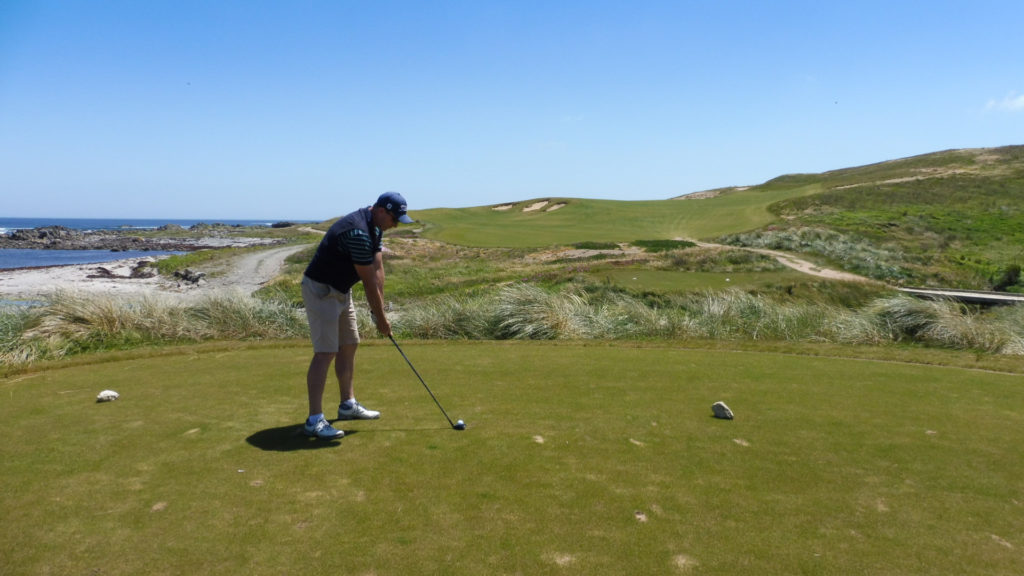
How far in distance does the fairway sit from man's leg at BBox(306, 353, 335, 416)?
347 millimetres

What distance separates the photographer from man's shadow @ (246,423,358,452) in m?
4.67

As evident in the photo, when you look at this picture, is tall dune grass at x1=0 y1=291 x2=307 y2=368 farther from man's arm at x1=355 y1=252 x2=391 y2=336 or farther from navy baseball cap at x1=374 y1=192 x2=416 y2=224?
navy baseball cap at x1=374 y1=192 x2=416 y2=224

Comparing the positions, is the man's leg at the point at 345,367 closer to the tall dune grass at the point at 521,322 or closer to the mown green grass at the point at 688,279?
the tall dune grass at the point at 521,322

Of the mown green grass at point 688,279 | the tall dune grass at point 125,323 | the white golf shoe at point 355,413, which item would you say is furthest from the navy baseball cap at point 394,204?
the mown green grass at point 688,279

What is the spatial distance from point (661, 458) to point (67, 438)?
179 inches

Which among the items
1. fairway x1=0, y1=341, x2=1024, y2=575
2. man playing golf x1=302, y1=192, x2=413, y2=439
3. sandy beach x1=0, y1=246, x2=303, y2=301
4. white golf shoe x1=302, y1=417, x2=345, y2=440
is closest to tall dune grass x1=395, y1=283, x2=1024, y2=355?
fairway x1=0, y1=341, x2=1024, y2=575

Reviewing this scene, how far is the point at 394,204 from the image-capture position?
17.2 ft

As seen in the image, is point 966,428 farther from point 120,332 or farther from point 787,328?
point 120,332

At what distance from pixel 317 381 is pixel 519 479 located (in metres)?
2.10

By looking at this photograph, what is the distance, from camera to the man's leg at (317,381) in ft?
16.5

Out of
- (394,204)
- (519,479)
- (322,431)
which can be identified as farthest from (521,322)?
Answer: (519,479)

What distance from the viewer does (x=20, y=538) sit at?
3.21 meters

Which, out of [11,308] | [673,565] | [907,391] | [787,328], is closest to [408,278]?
[11,308]

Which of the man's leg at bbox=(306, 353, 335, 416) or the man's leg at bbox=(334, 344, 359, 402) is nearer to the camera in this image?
the man's leg at bbox=(306, 353, 335, 416)
